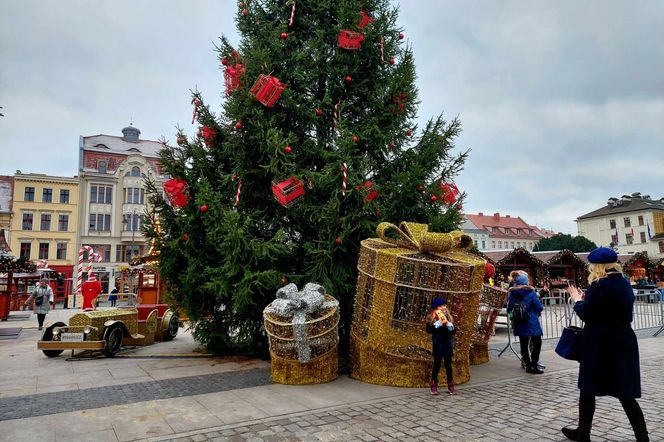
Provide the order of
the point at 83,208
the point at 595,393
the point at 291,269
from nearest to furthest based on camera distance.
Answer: the point at 595,393, the point at 291,269, the point at 83,208

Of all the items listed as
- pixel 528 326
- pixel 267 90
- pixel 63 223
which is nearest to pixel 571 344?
pixel 528 326

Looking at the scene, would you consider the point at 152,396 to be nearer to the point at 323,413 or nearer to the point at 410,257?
the point at 323,413

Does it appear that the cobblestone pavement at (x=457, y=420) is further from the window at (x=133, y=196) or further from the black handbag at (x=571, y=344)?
the window at (x=133, y=196)

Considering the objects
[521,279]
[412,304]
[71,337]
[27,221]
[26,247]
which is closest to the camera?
[412,304]

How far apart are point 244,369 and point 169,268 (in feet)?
8.68

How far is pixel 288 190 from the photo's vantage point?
7.89 m

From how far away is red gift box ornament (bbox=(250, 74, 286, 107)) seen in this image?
808cm

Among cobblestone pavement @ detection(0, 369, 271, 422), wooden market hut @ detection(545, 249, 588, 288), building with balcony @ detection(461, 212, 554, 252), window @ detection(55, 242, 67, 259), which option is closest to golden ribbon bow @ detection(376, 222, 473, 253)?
cobblestone pavement @ detection(0, 369, 271, 422)

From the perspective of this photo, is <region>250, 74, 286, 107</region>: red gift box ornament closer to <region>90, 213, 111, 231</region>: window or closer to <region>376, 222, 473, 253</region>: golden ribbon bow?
<region>376, 222, 473, 253</region>: golden ribbon bow

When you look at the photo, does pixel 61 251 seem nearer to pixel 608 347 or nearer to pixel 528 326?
pixel 528 326

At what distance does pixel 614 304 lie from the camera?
4328 millimetres

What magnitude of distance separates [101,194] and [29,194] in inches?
291

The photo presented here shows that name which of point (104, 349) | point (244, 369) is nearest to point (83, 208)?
point (104, 349)

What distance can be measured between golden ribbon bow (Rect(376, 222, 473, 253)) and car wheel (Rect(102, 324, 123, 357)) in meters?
6.81
